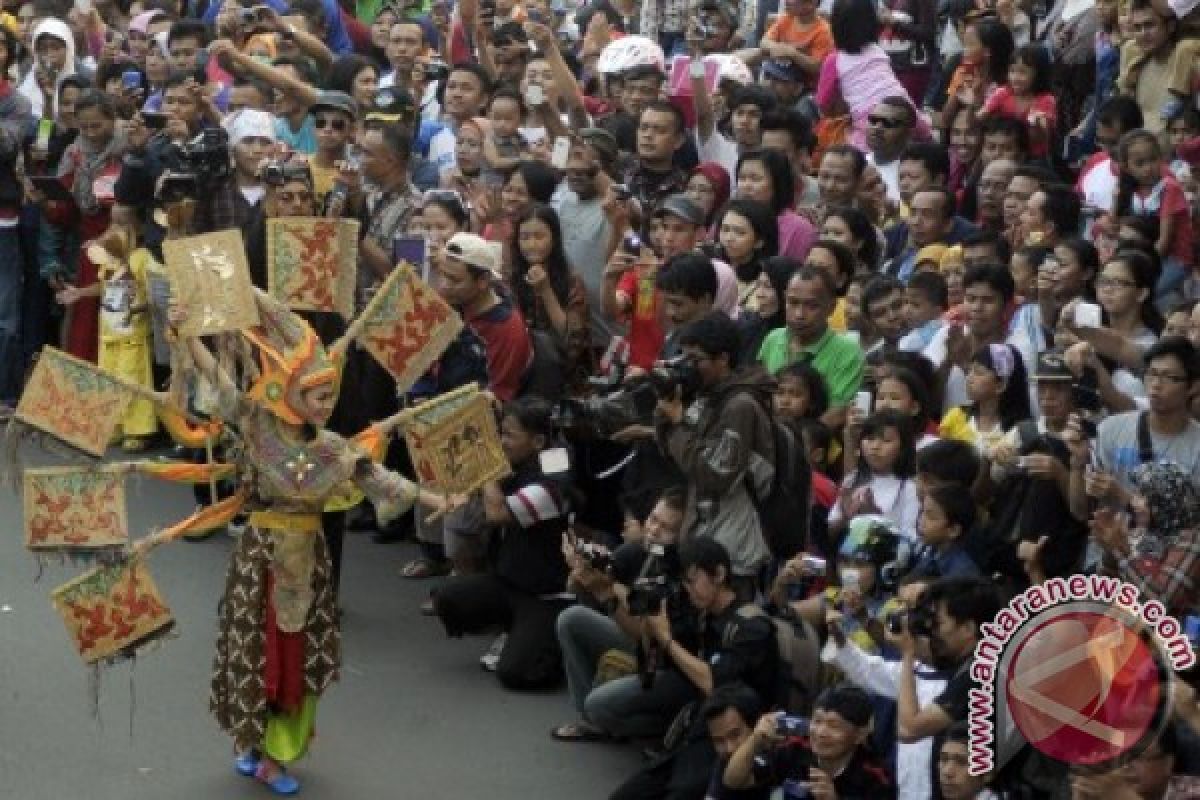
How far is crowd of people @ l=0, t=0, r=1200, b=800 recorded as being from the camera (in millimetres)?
8555

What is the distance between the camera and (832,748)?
7.94 m

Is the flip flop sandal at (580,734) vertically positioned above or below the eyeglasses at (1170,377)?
below

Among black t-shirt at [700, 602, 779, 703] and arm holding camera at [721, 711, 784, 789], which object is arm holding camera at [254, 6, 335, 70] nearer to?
black t-shirt at [700, 602, 779, 703]

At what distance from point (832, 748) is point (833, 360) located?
2.54 m

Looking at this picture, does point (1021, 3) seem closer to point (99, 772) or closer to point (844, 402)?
point (844, 402)

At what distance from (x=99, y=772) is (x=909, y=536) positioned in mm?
2951

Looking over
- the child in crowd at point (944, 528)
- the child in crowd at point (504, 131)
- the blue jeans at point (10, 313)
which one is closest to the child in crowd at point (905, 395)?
the child in crowd at point (944, 528)

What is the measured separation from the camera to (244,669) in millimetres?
8984

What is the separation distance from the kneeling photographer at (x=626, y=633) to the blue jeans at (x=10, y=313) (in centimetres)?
516

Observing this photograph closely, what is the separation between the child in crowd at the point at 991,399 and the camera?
938 centimetres

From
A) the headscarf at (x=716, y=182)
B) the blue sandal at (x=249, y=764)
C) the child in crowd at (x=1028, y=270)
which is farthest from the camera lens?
the headscarf at (x=716, y=182)

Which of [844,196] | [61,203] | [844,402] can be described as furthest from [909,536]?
[61,203]

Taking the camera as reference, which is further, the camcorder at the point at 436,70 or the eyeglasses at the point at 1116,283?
the camcorder at the point at 436,70

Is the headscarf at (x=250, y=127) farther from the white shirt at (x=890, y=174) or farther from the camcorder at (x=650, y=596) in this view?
the camcorder at (x=650, y=596)
